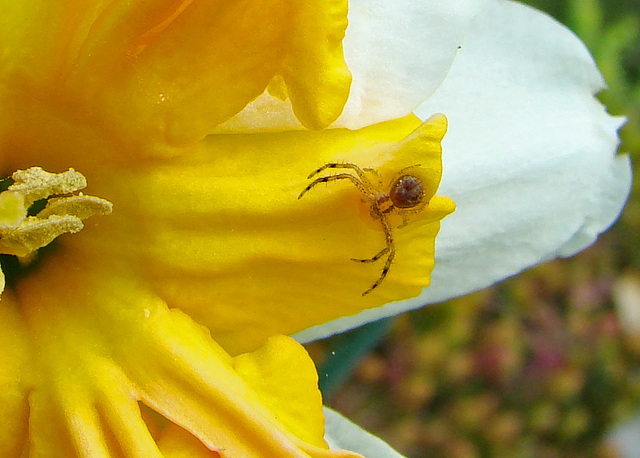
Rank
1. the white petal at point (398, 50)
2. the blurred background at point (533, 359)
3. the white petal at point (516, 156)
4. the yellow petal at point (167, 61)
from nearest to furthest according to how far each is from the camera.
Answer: the yellow petal at point (167, 61) → the white petal at point (398, 50) → the white petal at point (516, 156) → the blurred background at point (533, 359)

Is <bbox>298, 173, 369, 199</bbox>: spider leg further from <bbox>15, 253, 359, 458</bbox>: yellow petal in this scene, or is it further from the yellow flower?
<bbox>15, 253, 359, 458</bbox>: yellow petal

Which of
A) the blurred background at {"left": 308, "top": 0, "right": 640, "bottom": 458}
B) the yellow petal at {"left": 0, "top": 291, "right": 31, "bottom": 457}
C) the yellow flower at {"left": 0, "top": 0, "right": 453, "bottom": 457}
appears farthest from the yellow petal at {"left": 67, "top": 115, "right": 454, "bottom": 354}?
the blurred background at {"left": 308, "top": 0, "right": 640, "bottom": 458}

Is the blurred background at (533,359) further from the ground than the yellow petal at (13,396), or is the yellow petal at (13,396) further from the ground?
the yellow petal at (13,396)

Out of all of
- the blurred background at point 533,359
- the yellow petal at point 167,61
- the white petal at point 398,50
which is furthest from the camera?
the blurred background at point 533,359

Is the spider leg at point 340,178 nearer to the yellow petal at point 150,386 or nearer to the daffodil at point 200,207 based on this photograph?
the daffodil at point 200,207

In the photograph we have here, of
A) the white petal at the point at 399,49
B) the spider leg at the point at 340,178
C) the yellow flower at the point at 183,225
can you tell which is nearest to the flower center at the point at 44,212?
the yellow flower at the point at 183,225

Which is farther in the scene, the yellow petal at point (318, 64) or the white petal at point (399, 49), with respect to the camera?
the white petal at point (399, 49)

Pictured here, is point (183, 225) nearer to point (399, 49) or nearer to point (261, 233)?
point (261, 233)
